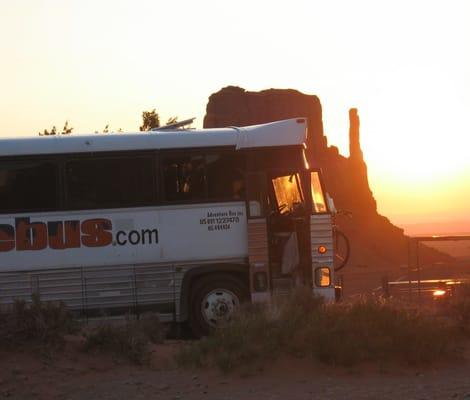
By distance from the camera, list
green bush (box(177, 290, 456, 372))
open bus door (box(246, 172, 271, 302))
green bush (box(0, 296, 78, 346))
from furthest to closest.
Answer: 1. open bus door (box(246, 172, 271, 302))
2. green bush (box(0, 296, 78, 346))
3. green bush (box(177, 290, 456, 372))

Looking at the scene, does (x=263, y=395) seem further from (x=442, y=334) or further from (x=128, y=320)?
(x=128, y=320)

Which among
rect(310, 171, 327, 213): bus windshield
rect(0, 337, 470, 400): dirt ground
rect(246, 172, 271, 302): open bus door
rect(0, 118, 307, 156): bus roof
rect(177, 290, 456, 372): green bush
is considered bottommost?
rect(0, 337, 470, 400): dirt ground

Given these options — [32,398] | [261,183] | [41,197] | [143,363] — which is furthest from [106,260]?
[32,398]

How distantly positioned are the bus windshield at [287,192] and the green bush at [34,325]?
16.0ft

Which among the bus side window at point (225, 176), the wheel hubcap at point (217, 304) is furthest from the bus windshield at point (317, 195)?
the wheel hubcap at point (217, 304)

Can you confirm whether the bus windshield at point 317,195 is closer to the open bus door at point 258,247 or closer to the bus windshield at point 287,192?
the bus windshield at point 287,192

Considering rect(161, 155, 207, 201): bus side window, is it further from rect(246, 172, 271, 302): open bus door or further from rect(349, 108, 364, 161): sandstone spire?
rect(349, 108, 364, 161): sandstone spire

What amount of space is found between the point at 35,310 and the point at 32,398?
175 cm

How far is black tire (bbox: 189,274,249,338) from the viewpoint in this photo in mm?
13789

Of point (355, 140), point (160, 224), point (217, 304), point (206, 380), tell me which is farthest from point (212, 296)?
point (355, 140)

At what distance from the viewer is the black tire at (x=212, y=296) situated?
13.8 meters

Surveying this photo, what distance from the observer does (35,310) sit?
10266 millimetres

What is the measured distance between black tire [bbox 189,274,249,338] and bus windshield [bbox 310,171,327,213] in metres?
1.73

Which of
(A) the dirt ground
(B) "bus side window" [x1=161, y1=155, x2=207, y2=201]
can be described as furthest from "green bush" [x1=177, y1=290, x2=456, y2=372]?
(B) "bus side window" [x1=161, y1=155, x2=207, y2=201]
